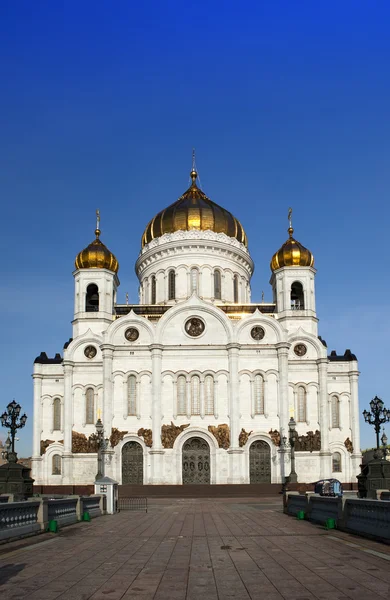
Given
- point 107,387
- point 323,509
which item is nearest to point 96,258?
point 107,387

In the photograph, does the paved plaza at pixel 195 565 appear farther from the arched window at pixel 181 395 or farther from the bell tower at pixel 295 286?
the bell tower at pixel 295 286

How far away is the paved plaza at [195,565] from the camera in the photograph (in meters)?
9.39

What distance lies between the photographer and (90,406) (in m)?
49.8

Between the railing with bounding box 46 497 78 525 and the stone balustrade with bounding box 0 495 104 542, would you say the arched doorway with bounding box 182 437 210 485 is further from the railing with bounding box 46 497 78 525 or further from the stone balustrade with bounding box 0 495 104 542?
the railing with bounding box 46 497 78 525

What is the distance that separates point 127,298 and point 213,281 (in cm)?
736

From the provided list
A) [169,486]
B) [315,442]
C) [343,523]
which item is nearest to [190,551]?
[343,523]

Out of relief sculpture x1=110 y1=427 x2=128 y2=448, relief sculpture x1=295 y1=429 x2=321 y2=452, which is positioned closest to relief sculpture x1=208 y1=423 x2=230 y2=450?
relief sculpture x1=295 y1=429 x2=321 y2=452

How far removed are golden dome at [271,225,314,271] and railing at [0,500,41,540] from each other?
1504 inches

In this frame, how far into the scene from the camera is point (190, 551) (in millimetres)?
14078

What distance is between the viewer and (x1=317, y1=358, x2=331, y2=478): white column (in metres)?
47.8

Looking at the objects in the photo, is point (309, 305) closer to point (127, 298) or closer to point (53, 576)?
point (127, 298)

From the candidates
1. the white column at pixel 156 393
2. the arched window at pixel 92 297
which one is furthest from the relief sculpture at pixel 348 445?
the arched window at pixel 92 297

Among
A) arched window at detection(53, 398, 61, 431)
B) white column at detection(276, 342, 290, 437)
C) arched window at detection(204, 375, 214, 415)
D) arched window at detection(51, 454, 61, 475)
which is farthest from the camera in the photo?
arched window at detection(53, 398, 61, 431)

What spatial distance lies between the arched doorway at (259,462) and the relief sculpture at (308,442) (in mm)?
2231
